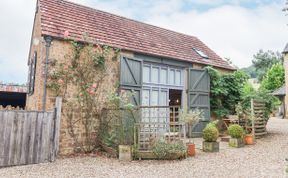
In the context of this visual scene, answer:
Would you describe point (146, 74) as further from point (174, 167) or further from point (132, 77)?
point (174, 167)

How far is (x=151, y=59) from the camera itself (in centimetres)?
1085

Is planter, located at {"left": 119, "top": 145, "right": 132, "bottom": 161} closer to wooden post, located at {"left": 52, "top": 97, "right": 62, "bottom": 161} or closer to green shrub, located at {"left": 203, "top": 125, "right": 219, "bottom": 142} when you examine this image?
wooden post, located at {"left": 52, "top": 97, "right": 62, "bottom": 161}

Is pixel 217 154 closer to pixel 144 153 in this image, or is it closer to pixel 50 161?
pixel 144 153

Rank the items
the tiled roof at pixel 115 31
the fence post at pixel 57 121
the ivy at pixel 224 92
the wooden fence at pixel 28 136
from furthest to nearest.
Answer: the ivy at pixel 224 92 < the tiled roof at pixel 115 31 < the fence post at pixel 57 121 < the wooden fence at pixel 28 136

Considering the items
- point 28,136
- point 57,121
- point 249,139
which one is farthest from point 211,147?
point 28,136

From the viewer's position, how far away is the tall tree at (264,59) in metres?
48.7

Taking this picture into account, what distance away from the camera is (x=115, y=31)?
36.3 ft

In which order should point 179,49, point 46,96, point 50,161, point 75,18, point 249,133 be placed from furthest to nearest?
point 179,49, point 249,133, point 75,18, point 46,96, point 50,161

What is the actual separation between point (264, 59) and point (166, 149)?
49087 millimetres

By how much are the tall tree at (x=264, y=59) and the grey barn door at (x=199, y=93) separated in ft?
139

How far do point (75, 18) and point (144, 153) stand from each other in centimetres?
639

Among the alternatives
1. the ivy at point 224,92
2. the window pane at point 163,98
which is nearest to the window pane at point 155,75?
the window pane at point 163,98

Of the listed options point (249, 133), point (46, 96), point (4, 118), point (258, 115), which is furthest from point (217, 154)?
point (4, 118)

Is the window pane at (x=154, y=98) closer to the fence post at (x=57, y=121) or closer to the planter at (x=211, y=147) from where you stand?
the planter at (x=211, y=147)
